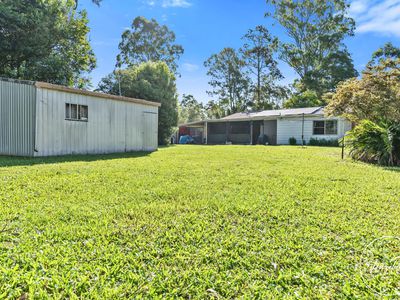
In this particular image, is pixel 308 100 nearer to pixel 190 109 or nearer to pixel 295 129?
pixel 295 129

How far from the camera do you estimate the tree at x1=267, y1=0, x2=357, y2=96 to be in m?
31.0

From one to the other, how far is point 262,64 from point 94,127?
1258 inches

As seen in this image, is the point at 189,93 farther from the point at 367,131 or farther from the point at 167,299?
the point at 167,299

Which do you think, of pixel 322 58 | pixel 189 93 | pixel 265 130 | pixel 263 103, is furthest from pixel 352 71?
pixel 189 93

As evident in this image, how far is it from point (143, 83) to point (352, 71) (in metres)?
24.1

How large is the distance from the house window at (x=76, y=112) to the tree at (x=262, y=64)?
1249 inches

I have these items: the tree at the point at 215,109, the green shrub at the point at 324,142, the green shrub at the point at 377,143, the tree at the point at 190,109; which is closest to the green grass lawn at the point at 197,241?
the green shrub at the point at 377,143

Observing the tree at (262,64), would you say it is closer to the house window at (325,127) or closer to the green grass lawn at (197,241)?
the house window at (325,127)

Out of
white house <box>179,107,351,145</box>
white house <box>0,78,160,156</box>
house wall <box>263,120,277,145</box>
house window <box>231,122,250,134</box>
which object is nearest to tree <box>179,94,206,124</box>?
white house <box>179,107,351,145</box>

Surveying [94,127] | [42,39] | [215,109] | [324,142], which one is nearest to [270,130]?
[324,142]

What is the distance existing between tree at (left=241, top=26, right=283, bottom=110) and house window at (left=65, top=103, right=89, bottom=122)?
3173 centimetres

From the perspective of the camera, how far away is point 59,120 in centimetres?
930

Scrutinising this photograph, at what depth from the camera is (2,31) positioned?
568 inches

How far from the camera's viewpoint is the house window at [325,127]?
19.4 meters
